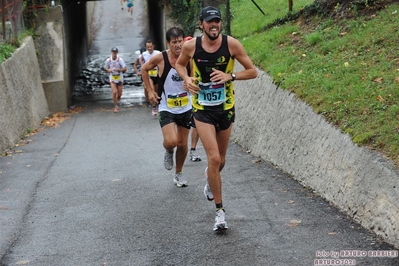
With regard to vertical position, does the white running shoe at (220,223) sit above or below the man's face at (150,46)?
below

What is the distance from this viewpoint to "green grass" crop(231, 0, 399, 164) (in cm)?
757

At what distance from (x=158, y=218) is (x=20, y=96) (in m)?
10.5

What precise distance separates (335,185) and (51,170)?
5.42 meters

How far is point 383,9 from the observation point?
1195cm

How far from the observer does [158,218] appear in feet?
24.5

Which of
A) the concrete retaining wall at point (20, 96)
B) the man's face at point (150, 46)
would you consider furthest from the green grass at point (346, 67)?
the concrete retaining wall at point (20, 96)

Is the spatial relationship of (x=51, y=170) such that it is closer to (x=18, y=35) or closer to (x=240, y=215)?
(x=240, y=215)

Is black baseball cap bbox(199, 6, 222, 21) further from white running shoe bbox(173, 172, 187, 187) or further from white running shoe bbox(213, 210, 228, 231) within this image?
white running shoe bbox(173, 172, 187, 187)

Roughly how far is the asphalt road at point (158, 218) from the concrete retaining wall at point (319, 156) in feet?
0.51

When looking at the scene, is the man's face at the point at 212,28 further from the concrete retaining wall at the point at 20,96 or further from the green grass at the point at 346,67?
the concrete retaining wall at the point at 20,96

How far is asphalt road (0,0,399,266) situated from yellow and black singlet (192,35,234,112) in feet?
4.12

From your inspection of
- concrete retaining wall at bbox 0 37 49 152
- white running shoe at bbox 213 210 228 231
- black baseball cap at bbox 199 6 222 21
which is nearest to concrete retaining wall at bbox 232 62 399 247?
white running shoe at bbox 213 210 228 231

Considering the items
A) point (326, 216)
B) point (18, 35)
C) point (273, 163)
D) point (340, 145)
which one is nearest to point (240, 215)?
point (326, 216)

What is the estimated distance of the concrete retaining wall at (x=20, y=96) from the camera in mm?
14477
